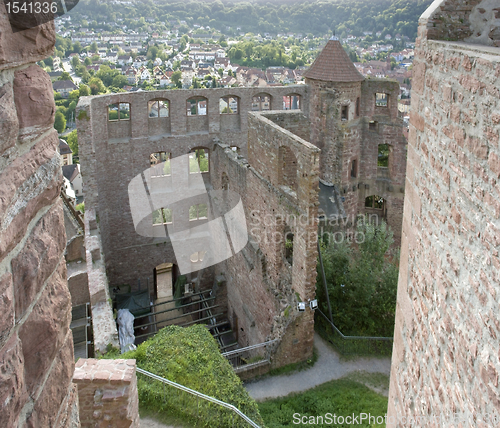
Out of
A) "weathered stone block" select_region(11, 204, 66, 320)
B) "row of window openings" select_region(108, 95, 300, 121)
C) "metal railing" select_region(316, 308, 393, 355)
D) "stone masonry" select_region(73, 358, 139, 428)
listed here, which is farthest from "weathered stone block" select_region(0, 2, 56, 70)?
"row of window openings" select_region(108, 95, 300, 121)

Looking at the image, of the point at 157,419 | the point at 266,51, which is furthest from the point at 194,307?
the point at 266,51

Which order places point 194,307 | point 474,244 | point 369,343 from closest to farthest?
point 474,244, point 369,343, point 194,307

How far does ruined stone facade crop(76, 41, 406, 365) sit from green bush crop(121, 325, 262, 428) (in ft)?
12.3

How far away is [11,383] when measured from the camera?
1.57 metres

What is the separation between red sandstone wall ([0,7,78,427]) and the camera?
1.56 m

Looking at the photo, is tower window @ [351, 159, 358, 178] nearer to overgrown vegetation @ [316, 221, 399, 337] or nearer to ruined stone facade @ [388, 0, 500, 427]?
overgrown vegetation @ [316, 221, 399, 337]

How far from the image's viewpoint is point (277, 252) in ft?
46.3

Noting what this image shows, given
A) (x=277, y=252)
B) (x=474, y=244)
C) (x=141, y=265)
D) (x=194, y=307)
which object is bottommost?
(x=194, y=307)

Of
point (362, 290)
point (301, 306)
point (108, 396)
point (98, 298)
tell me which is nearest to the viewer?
point (108, 396)

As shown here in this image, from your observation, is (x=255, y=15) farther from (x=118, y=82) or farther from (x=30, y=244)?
(x=30, y=244)

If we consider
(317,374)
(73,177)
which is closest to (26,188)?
(317,374)

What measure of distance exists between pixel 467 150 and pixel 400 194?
62.5 ft

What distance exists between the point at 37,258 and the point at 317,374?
1215cm

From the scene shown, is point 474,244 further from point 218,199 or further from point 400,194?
point 400,194
